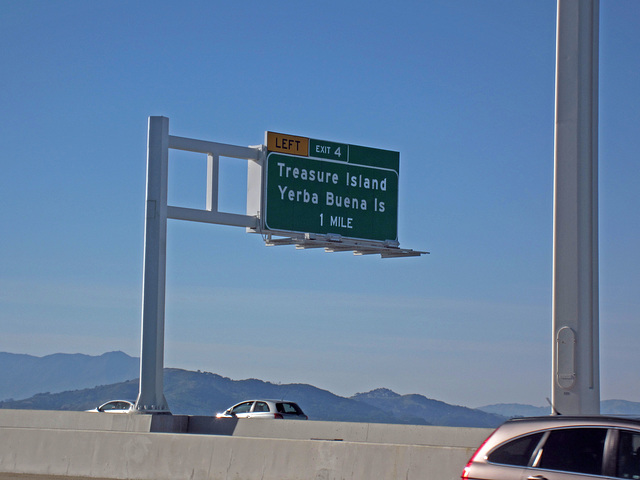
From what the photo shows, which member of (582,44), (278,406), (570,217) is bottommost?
(278,406)

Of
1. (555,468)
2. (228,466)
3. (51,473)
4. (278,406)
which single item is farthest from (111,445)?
(278,406)

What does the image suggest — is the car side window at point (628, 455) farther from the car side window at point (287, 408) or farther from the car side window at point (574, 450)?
the car side window at point (287, 408)

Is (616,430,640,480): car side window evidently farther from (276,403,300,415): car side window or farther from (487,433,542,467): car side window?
(276,403,300,415): car side window

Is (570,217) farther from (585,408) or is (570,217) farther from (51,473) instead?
(51,473)

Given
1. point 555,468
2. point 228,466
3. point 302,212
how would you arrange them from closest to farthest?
1. point 555,468
2. point 228,466
3. point 302,212

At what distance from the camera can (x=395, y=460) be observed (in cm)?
1465

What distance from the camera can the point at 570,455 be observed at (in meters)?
9.20

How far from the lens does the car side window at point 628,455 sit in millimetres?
8836

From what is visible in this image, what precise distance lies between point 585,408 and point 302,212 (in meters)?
16.9

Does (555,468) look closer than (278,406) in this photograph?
Yes

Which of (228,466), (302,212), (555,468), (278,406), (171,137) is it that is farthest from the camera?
(278,406)

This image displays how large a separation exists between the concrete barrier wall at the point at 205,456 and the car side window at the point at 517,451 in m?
4.00

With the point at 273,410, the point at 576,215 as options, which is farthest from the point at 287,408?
the point at 576,215

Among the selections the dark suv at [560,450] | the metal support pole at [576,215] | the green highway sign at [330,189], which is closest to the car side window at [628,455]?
the dark suv at [560,450]
